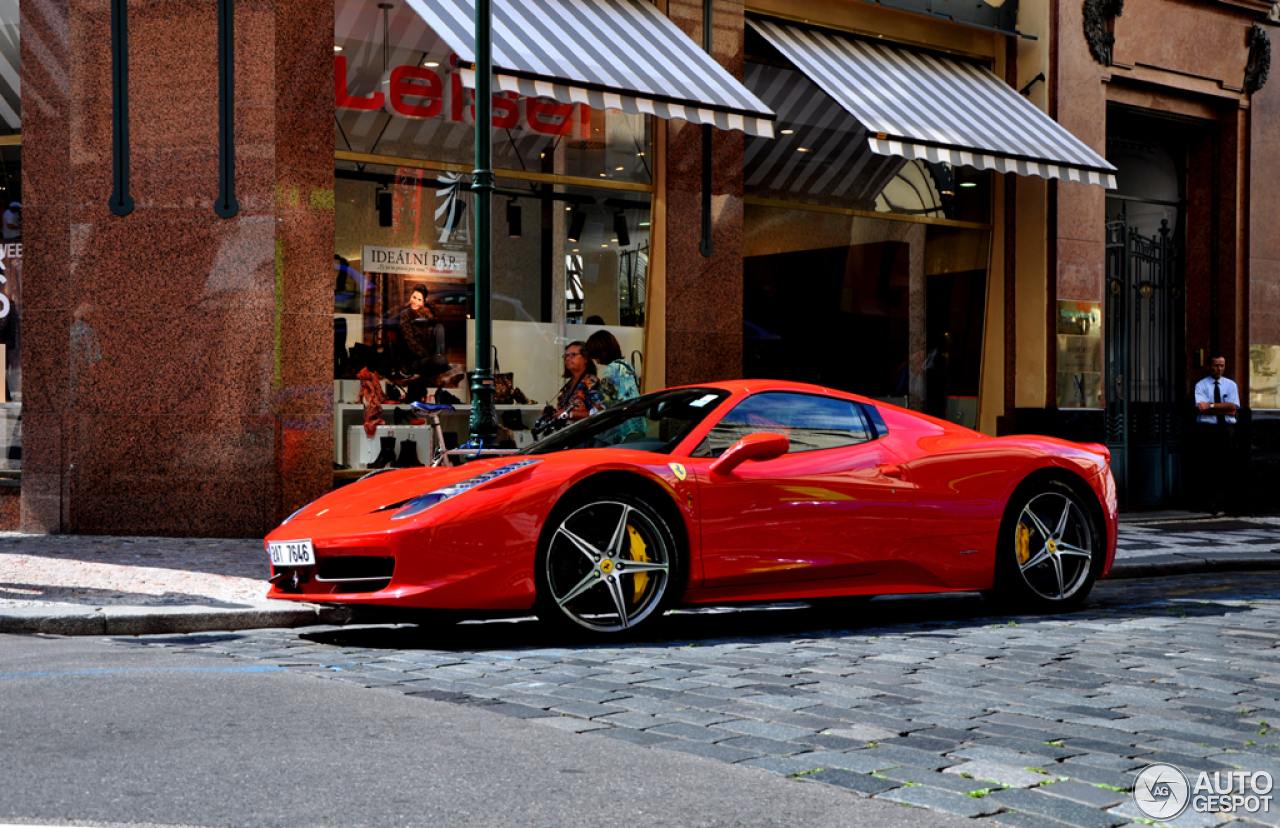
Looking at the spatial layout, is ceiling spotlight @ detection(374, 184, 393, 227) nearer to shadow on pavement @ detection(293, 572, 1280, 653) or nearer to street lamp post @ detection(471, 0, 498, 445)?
street lamp post @ detection(471, 0, 498, 445)

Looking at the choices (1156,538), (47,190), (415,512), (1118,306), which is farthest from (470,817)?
(1118,306)

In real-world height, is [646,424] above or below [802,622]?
above

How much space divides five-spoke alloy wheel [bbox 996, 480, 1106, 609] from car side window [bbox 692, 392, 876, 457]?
108 cm

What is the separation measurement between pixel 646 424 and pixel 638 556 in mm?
911

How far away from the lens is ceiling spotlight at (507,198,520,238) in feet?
40.6

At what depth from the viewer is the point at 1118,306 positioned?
1647 centimetres

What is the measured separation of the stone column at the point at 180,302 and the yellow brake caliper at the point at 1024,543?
5962 millimetres

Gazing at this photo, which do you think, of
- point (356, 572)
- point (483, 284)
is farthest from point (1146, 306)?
point (356, 572)

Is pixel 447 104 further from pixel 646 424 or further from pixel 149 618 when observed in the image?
pixel 149 618

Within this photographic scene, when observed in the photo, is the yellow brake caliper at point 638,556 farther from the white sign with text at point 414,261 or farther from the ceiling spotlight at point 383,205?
the ceiling spotlight at point 383,205

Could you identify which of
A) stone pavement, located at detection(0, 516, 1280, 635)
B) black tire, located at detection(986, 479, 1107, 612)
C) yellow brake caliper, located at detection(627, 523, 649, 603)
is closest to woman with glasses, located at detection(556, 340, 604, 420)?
stone pavement, located at detection(0, 516, 1280, 635)

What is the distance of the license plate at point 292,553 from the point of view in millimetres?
6262

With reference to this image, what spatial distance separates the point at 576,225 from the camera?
42.0ft

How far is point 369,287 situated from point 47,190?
2.77m
